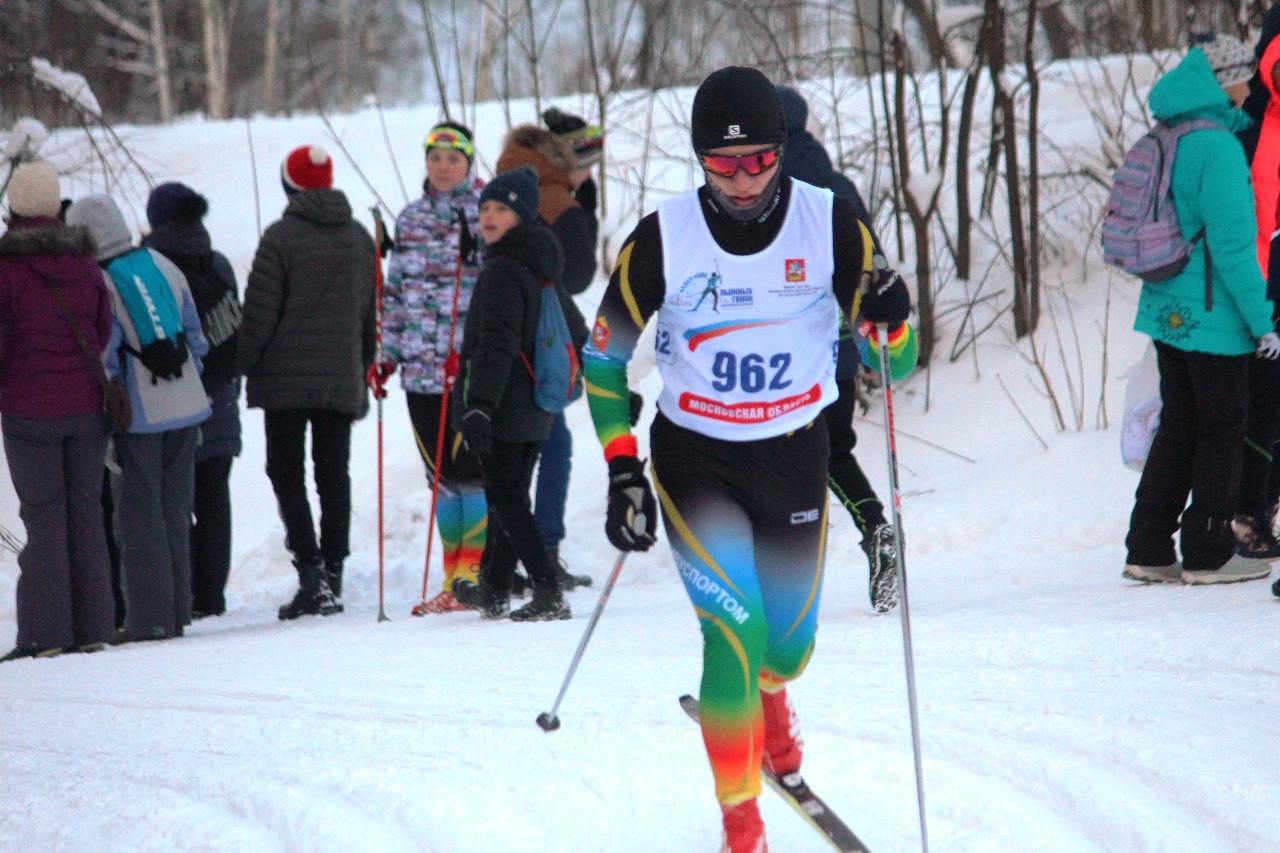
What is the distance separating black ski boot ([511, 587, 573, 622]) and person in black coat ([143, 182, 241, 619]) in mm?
1831

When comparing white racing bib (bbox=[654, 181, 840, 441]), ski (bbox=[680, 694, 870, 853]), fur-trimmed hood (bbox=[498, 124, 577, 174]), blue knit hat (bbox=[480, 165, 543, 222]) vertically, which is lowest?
ski (bbox=[680, 694, 870, 853])

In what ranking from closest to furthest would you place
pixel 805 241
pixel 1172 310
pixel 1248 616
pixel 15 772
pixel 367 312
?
pixel 805 241, pixel 15 772, pixel 1248 616, pixel 1172 310, pixel 367 312

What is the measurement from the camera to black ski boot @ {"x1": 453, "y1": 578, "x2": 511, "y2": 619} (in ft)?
19.9

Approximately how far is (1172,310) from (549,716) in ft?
9.90

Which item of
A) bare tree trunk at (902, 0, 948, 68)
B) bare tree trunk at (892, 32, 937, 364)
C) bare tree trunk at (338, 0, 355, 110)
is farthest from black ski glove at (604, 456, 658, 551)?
bare tree trunk at (338, 0, 355, 110)

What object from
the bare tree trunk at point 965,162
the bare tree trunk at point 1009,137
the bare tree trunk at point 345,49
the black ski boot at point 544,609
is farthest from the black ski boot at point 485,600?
the bare tree trunk at point 345,49

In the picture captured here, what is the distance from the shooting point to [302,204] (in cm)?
649

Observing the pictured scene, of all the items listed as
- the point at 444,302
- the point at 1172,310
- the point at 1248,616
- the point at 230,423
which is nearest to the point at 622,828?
the point at 1248,616

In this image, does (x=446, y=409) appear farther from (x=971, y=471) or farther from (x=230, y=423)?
(x=971, y=471)

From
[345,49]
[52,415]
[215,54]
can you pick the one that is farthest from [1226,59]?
[345,49]

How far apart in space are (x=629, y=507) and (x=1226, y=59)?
3433mm

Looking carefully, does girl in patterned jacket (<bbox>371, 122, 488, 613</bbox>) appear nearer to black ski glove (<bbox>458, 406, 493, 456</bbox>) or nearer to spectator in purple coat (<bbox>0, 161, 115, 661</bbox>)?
black ski glove (<bbox>458, 406, 493, 456</bbox>)

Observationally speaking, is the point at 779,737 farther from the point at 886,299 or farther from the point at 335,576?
the point at 335,576

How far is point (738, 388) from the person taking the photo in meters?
3.22
